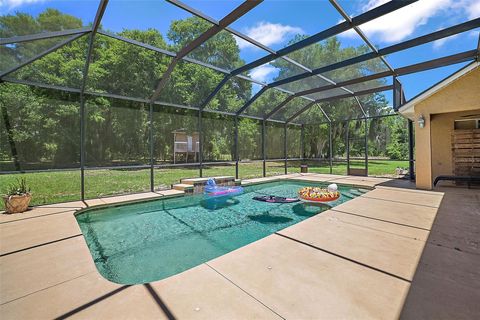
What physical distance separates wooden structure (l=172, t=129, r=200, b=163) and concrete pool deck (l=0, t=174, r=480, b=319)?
5642 millimetres

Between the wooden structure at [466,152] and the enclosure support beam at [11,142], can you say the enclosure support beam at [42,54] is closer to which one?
the enclosure support beam at [11,142]

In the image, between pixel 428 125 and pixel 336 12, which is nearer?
pixel 336 12

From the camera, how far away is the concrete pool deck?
1831mm

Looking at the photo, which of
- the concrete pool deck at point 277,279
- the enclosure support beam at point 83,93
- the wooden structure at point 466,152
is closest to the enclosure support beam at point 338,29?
the enclosure support beam at point 83,93

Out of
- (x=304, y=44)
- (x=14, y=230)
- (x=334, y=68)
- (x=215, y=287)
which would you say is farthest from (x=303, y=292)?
(x=334, y=68)

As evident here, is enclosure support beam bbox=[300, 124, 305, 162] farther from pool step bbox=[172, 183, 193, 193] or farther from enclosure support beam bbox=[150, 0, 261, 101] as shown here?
enclosure support beam bbox=[150, 0, 261, 101]

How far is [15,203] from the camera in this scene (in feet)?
16.2

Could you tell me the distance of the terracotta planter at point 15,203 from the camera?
491cm

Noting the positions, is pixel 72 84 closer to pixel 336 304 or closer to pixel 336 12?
pixel 336 12

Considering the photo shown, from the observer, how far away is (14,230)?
3859 mm

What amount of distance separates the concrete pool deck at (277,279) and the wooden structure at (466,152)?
5567 millimetres

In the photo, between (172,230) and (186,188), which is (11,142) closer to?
A: (186,188)

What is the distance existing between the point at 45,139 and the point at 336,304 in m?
8.16

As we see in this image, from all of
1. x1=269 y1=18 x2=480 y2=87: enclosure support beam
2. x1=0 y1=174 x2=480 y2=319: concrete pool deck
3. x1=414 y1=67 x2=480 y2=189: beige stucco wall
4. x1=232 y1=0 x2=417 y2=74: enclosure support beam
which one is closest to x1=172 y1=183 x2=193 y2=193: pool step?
x1=0 y1=174 x2=480 y2=319: concrete pool deck
